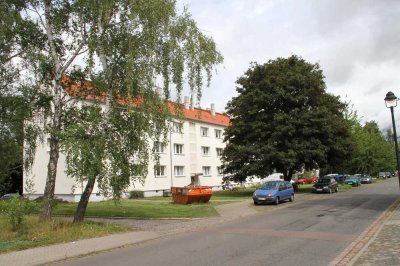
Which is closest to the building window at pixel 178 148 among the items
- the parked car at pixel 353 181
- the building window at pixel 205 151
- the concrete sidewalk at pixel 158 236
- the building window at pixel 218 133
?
the building window at pixel 205 151

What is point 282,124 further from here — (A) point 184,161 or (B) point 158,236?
(B) point 158,236

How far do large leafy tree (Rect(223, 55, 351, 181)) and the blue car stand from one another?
Answer: 6579 millimetres

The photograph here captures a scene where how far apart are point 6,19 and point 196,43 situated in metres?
8.03

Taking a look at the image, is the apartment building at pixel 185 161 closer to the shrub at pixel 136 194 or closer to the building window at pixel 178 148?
the building window at pixel 178 148

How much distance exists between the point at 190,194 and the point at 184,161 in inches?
928

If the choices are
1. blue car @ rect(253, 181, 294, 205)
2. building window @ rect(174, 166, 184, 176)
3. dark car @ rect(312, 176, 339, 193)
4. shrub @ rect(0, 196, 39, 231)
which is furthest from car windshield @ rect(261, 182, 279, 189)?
building window @ rect(174, 166, 184, 176)

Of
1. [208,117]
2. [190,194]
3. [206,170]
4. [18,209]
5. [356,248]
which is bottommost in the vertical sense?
[356,248]

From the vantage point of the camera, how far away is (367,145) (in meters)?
71.6

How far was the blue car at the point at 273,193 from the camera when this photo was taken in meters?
28.8

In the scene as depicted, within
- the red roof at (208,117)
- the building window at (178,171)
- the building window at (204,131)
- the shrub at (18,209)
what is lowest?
the shrub at (18,209)

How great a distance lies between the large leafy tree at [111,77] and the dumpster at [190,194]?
41.0 feet

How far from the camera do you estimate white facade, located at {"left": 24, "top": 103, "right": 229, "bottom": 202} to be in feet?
138

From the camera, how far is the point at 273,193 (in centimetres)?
2900

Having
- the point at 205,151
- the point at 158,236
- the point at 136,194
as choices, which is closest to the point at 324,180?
the point at 136,194
